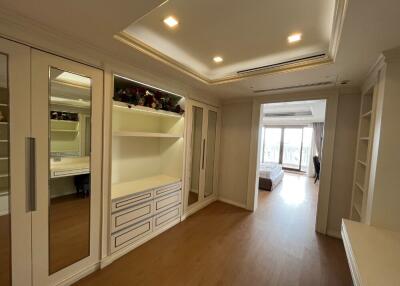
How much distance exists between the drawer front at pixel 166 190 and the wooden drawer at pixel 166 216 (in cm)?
30

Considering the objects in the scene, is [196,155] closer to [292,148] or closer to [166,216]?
[166,216]

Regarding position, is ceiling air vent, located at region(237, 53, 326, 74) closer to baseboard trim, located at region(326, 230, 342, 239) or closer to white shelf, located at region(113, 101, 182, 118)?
white shelf, located at region(113, 101, 182, 118)

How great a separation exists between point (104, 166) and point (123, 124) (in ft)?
3.06

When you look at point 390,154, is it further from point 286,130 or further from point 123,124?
point 286,130

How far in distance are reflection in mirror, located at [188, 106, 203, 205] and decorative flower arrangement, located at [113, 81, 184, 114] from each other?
0.53 m

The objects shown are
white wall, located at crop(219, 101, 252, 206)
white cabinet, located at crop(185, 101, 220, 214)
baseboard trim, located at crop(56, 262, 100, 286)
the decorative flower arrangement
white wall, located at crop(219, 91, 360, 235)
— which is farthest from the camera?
white wall, located at crop(219, 101, 252, 206)

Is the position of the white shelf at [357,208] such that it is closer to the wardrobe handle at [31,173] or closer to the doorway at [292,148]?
the doorway at [292,148]

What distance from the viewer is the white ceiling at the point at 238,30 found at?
4.63 ft

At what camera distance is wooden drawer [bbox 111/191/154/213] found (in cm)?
215

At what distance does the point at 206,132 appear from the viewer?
12.1ft

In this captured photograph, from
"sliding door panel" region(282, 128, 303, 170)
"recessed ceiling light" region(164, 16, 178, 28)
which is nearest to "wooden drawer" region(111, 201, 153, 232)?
"recessed ceiling light" region(164, 16, 178, 28)

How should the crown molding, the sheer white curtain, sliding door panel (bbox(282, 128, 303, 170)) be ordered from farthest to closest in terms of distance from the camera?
sliding door panel (bbox(282, 128, 303, 170)), the sheer white curtain, the crown molding

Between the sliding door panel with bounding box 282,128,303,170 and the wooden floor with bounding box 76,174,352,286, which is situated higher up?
the sliding door panel with bounding box 282,128,303,170

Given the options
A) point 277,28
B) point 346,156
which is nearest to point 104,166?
point 277,28
